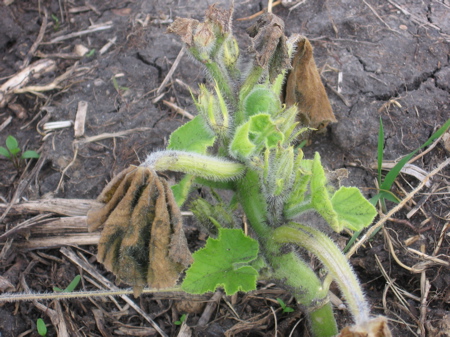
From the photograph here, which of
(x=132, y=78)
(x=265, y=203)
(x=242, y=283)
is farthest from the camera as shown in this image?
(x=132, y=78)

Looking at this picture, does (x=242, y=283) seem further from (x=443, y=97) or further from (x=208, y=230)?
(x=443, y=97)

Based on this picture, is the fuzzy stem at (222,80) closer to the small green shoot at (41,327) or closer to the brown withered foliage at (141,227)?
the brown withered foliage at (141,227)

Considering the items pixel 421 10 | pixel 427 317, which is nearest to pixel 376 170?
pixel 427 317

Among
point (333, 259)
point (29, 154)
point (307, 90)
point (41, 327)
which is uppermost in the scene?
point (307, 90)

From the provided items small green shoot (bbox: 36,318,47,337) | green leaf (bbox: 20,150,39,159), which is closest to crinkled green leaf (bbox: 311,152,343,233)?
small green shoot (bbox: 36,318,47,337)

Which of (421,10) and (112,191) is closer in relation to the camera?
Result: (112,191)

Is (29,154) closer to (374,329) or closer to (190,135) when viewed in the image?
(190,135)

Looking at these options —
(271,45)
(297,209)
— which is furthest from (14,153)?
(297,209)

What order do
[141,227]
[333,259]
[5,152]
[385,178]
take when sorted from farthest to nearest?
[5,152] → [385,178] → [333,259] → [141,227]
